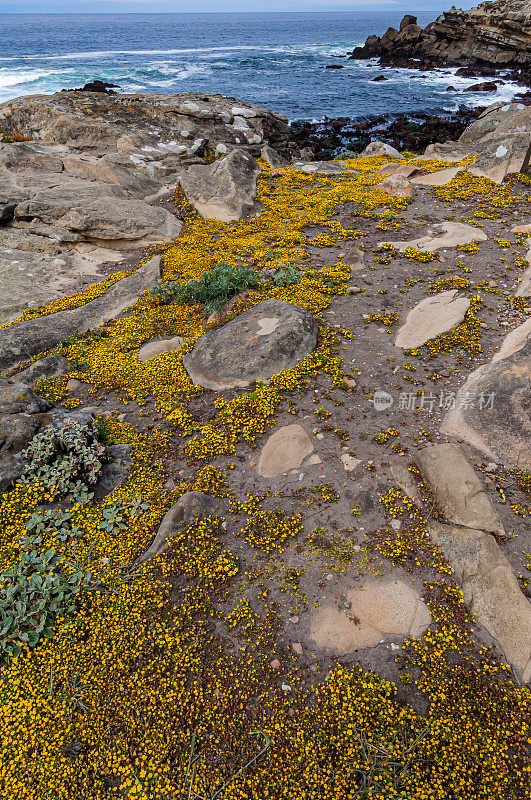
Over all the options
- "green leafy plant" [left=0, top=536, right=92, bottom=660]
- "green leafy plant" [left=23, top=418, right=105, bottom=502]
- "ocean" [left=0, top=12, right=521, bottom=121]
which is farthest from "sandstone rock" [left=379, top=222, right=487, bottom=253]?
"ocean" [left=0, top=12, right=521, bottom=121]

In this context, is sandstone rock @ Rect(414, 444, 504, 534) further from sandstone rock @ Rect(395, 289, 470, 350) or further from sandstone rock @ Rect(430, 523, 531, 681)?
sandstone rock @ Rect(395, 289, 470, 350)

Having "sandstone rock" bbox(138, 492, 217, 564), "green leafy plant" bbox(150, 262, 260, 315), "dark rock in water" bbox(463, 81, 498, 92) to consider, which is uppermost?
"dark rock in water" bbox(463, 81, 498, 92)

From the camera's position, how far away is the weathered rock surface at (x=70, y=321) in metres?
10.6

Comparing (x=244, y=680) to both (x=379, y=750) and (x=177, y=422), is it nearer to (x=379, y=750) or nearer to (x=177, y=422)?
(x=379, y=750)

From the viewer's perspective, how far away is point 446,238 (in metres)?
13.7

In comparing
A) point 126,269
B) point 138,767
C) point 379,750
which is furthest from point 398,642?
point 126,269

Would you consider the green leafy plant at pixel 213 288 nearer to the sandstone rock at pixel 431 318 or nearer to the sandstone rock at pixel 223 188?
the sandstone rock at pixel 431 318

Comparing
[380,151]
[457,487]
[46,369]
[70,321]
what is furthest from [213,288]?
[380,151]

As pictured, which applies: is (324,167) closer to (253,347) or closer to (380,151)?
(380,151)

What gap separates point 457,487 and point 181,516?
4238mm

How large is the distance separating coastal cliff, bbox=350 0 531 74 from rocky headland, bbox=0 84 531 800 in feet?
269

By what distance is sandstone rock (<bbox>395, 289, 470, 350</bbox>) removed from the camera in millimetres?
10008

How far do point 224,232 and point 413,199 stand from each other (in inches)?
295

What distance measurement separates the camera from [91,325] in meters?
11.7
